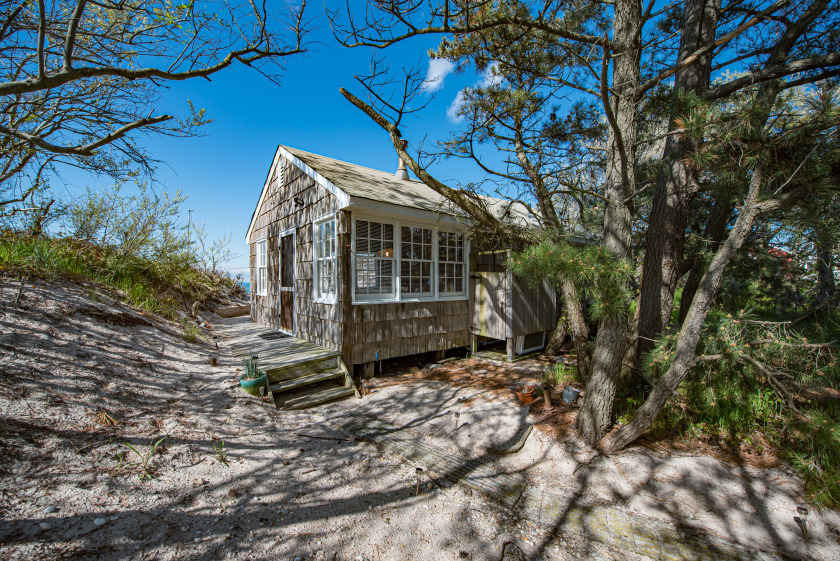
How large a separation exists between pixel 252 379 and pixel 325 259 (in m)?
2.36

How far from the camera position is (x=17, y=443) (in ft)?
8.22

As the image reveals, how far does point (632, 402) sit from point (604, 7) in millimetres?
5317

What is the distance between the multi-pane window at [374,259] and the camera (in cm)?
583

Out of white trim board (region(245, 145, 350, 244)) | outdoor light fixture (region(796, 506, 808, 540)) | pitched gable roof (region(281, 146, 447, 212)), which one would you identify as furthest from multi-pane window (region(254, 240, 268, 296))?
outdoor light fixture (region(796, 506, 808, 540))

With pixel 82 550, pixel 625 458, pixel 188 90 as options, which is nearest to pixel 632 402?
pixel 625 458

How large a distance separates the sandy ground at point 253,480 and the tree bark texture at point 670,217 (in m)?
1.54

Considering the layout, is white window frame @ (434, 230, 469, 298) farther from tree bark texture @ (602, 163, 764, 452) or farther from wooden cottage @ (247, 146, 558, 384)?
tree bark texture @ (602, 163, 764, 452)

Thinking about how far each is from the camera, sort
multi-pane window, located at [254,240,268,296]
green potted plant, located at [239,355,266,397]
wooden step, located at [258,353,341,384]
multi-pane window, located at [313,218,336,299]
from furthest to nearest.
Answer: multi-pane window, located at [254,240,268,296] → multi-pane window, located at [313,218,336,299] → wooden step, located at [258,353,341,384] → green potted plant, located at [239,355,266,397]

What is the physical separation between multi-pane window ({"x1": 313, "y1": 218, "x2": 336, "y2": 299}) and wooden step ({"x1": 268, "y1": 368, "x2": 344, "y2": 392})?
4.15 ft

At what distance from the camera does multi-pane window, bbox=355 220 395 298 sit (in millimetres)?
5828

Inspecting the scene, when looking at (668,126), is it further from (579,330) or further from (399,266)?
(399,266)

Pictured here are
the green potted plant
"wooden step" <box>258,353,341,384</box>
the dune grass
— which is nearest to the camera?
the green potted plant

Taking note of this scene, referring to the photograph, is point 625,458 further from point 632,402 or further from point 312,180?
point 312,180

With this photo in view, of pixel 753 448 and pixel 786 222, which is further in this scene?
pixel 753 448
